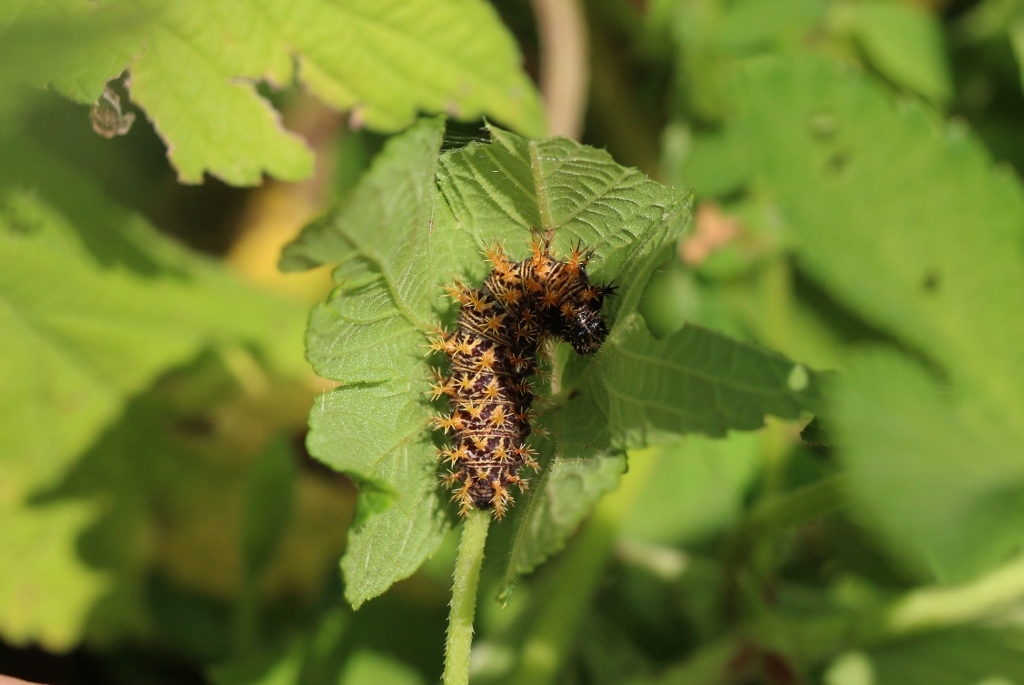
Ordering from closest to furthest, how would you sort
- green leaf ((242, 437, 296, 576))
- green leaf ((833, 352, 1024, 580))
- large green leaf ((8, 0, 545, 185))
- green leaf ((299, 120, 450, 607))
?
green leaf ((833, 352, 1024, 580)) → green leaf ((299, 120, 450, 607)) → large green leaf ((8, 0, 545, 185)) → green leaf ((242, 437, 296, 576))

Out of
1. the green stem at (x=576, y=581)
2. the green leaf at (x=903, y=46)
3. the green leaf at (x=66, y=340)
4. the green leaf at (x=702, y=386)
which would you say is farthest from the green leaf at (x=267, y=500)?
the green leaf at (x=903, y=46)

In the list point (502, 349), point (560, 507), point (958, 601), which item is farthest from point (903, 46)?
point (560, 507)

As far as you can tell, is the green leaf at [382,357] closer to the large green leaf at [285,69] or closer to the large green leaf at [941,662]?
the large green leaf at [285,69]

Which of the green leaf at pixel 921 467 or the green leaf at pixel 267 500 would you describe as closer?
the green leaf at pixel 921 467

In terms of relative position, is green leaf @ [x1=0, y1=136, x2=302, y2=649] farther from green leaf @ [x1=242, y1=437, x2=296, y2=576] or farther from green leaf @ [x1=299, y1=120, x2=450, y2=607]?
green leaf @ [x1=299, y1=120, x2=450, y2=607]

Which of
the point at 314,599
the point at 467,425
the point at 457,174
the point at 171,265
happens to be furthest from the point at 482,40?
the point at 314,599

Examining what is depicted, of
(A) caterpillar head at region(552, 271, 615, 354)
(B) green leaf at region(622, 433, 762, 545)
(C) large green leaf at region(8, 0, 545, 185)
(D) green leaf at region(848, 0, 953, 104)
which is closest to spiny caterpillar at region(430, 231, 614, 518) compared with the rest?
(A) caterpillar head at region(552, 271, 615, 354)
